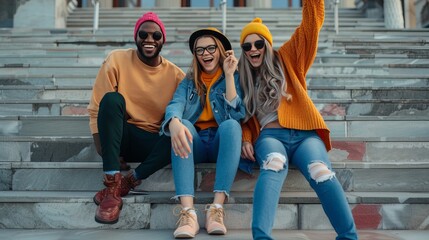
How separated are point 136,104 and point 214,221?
3.29 ft

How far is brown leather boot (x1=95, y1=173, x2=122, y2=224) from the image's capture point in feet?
7.79

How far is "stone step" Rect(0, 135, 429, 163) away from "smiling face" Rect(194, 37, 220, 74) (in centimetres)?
100

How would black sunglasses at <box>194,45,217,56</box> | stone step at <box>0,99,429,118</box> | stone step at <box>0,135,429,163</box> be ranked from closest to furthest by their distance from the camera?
black sunglasses at <box>194,45,217,56</box>, stone step at <box>0,135,429,163</box>, stone step at <box>0,99,429,118</box>

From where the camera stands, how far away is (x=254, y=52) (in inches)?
105

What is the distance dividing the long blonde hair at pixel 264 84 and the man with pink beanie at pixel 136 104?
20.1 inches

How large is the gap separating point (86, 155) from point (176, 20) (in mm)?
7203

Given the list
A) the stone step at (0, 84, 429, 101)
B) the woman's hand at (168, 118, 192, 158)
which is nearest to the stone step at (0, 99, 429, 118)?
the stone step at (0, 84, 429, 101)

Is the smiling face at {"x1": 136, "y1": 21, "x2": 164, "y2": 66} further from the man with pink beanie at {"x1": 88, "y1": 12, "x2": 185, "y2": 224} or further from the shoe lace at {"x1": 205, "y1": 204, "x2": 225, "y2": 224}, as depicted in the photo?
the shoe lace at {"x1": 205, "y1": 204, "x2": 225, "y2": 224}

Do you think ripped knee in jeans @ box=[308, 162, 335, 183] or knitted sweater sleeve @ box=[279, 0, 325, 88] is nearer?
ripped knee in jeans @ box=[308, 162, 335, 183]

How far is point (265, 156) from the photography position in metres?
2.37

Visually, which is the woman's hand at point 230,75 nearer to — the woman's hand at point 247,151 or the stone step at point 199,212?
the woman's hand at point 247,151

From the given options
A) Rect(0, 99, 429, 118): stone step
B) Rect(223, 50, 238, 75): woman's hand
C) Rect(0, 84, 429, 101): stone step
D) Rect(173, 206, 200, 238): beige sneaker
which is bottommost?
Rect(173, 206, 200, 238): beige sneaker

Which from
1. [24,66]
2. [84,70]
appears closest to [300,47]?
[84,70]

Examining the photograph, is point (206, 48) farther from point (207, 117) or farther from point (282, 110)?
point (282, 110)
